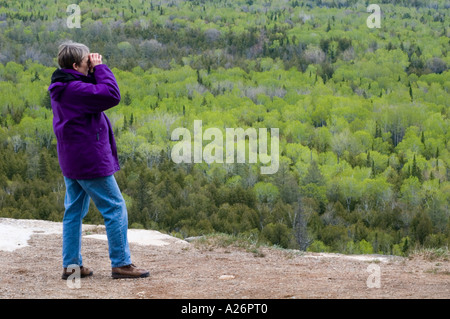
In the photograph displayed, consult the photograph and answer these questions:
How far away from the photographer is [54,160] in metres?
69.1

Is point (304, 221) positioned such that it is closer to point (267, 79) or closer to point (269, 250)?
point (269, 250)

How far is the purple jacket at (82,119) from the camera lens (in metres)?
5.95

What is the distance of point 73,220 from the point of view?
21.4 ft

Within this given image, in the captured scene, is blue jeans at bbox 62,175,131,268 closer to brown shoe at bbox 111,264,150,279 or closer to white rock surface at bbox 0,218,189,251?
brown shoe at bbox 111,264,150,279

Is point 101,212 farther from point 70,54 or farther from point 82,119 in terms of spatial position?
point 70,54

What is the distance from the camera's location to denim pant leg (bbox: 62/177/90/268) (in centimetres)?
643

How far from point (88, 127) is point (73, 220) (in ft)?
3.42

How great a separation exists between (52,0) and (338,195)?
117 m

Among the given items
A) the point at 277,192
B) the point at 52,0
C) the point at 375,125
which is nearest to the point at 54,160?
the point at 277,192

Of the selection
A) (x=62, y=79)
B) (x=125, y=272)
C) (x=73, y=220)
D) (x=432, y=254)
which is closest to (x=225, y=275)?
(x=125, y=272)

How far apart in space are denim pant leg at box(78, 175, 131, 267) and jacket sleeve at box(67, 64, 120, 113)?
0.69 m

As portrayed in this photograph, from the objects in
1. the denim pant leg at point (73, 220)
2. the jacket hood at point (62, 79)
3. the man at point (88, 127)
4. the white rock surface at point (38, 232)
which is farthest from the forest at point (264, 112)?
the jacket hood at point (62, 79)

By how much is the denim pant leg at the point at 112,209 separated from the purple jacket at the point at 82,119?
0.12 m

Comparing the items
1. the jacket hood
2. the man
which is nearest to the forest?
the man
